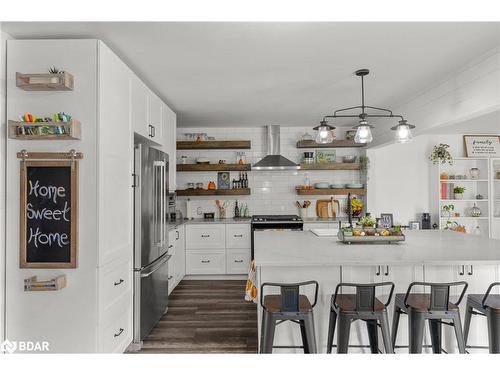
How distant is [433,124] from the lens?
3535mm

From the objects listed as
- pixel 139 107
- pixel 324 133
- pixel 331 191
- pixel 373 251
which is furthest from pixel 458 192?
→ pixel 139 107

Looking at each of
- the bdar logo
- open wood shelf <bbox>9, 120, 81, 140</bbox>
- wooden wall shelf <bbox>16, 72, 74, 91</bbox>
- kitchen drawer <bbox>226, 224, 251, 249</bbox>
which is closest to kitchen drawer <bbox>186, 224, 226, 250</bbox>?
kitchen drawer <bbox>226, 224, 251, 249</bbox>

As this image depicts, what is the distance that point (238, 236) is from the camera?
5.11 metres

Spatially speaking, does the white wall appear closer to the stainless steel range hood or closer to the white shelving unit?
the stainless steel range hood

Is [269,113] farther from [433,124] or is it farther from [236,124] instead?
[433,124]

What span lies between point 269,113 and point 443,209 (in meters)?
3.46

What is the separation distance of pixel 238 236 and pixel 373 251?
279 centimetres

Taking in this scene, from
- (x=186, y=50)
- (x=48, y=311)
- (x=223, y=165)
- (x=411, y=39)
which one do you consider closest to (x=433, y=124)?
(x=411, y=39)

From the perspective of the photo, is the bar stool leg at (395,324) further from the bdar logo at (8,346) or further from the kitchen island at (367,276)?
the bdar logo at (8,346)

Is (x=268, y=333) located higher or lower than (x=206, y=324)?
higher

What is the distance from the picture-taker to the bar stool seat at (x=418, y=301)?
2.12 metres

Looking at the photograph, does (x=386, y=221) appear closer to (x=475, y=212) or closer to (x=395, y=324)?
(x=395, y=324)

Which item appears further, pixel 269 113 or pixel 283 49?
pixel 269 113

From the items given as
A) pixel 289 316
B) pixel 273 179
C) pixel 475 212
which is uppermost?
pixel 273 179
